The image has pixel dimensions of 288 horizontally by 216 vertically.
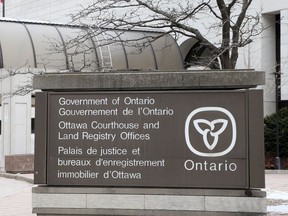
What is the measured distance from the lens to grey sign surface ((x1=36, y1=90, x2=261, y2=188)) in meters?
8.41

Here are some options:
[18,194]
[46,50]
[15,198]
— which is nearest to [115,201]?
[15,198]

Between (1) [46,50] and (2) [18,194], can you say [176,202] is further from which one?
(1) [46,50]

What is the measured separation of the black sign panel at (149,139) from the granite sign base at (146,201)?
120 millimetres

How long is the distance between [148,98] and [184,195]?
151 centimetres

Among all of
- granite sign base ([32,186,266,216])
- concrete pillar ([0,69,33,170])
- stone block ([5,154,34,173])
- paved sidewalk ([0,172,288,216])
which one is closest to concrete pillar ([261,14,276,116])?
paved sidewalk ([0,172,288,216])

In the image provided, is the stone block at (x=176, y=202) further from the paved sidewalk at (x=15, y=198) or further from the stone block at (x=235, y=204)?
the paved sidewalk at (x=15, y=198)

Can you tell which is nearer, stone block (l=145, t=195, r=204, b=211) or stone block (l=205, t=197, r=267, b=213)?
stone block (l=205, t=197, r=267, b=213)

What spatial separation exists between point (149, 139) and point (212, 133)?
3.04 ft

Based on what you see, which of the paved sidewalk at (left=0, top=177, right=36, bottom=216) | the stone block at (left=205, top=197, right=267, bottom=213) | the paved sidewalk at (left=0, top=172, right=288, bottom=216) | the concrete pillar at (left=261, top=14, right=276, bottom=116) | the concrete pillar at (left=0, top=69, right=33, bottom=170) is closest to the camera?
the stone block at (left=205, top=197, right=267, bottom=213)

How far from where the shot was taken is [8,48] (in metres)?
31.4

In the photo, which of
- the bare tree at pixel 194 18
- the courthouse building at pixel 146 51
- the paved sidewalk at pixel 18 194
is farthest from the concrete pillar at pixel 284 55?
the bare tree at pixel 194 18

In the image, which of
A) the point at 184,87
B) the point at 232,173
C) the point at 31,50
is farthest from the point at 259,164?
the point at 31,50

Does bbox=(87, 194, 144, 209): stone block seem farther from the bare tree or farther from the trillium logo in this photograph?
the bare tree

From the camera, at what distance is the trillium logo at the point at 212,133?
8.40m
